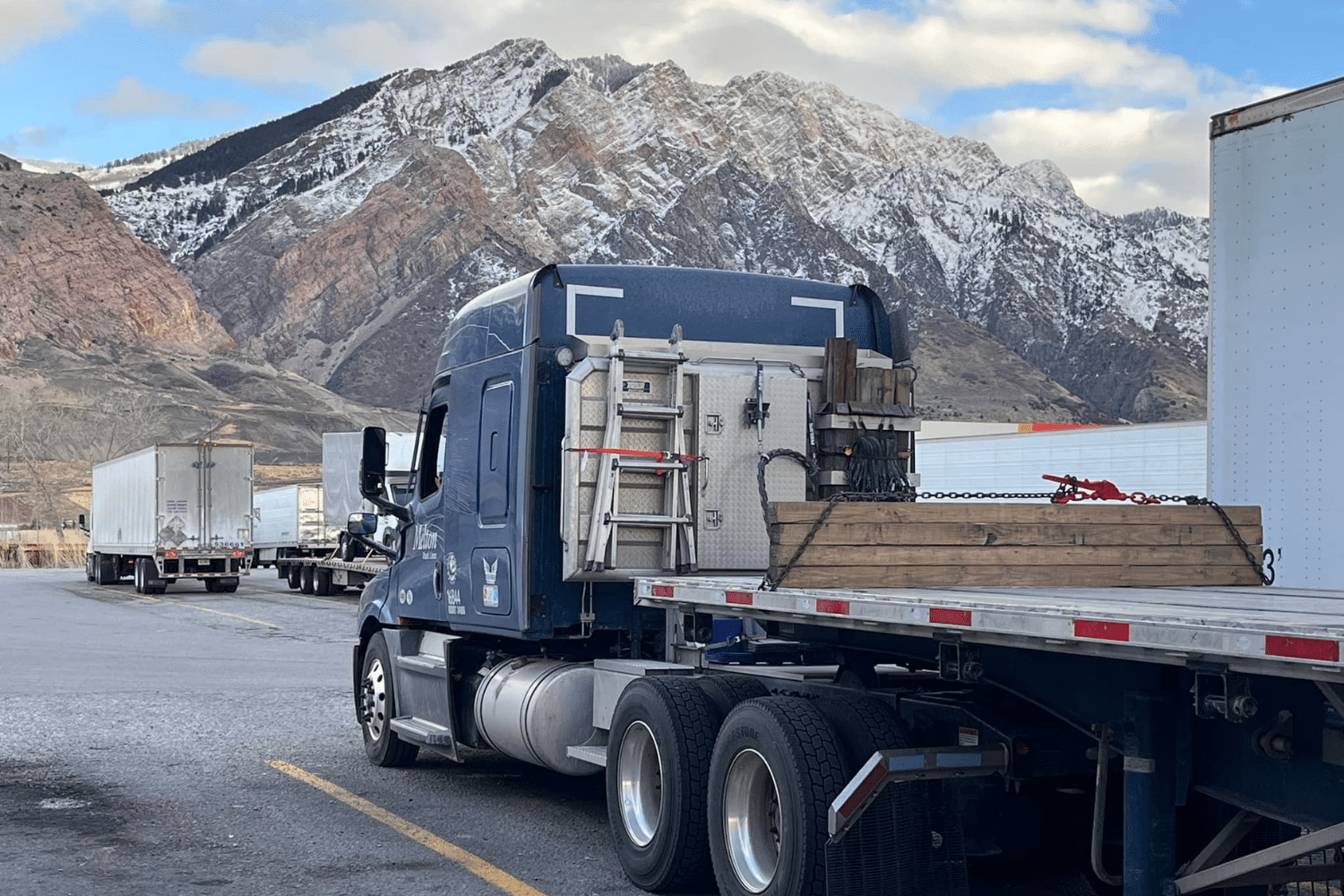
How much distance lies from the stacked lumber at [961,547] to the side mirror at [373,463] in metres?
4.38

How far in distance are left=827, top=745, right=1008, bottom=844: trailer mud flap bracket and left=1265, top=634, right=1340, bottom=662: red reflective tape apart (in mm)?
1777

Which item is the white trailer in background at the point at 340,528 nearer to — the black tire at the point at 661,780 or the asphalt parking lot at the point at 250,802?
the asphalt parking lot at the point at 250,802

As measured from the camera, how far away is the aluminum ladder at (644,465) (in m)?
8.13

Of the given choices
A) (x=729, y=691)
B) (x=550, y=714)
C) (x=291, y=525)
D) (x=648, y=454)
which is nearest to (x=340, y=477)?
(x=291, y=525)

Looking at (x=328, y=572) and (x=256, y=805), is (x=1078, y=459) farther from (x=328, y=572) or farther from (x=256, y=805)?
(x=256, y=805)

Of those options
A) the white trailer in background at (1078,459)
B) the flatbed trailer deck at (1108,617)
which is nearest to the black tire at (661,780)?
the flatbed trailer deck at (1108,617)

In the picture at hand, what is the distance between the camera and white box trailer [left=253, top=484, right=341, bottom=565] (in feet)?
118

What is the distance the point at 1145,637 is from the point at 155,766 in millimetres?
7679

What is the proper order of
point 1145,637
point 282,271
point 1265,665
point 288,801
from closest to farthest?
1. point 1265,665
2. point 1145,637
3. point 288,801
4. point 282,271

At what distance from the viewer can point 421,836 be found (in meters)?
8.09

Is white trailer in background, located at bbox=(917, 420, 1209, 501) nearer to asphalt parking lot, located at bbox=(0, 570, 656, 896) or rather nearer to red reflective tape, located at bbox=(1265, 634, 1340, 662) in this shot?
asphalt parking lot, located at bbox=(0, 570, 656, 896)

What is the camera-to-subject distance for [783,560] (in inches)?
238

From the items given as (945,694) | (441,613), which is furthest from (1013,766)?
(441,613)

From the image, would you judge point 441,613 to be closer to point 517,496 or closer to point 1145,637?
point 517,496
